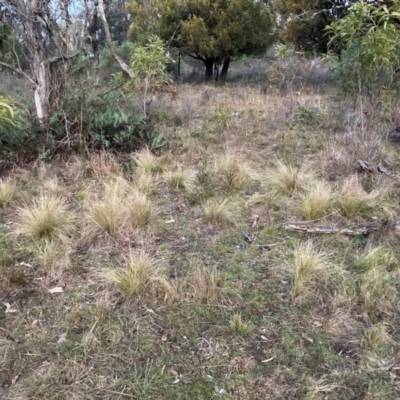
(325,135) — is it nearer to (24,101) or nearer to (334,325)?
(334,325)

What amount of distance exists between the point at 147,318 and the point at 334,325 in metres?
1.02

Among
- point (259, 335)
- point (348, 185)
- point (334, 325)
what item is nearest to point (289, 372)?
point (259, 335)

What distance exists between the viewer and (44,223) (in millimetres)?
2877

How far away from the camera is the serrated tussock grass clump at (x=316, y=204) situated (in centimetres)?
316

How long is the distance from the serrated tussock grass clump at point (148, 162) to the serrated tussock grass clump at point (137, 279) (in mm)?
1918

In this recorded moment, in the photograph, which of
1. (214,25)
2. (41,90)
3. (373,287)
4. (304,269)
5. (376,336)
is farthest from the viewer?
(214,25)

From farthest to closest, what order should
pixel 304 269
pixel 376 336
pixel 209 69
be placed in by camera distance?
pixel 209 69, pixel 304 269, pixel 376 336

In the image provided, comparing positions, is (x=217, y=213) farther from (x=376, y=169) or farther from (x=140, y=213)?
(x=376, y=169)

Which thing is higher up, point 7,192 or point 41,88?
point 41,88

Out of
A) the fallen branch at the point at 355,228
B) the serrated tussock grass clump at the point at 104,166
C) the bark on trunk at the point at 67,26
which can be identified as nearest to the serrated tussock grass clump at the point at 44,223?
the serrated tussock grass clump at the point at 104,166

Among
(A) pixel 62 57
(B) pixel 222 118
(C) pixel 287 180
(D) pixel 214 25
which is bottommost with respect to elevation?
(C) pixel 287 180

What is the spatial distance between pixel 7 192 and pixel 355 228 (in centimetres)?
308

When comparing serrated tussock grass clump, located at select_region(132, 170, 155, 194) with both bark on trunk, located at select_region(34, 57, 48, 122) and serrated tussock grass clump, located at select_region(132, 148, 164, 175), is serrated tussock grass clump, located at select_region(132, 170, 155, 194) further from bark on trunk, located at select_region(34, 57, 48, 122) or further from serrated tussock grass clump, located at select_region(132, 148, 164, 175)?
bark on trunk, located at select_region(34, 57, 48, 122)

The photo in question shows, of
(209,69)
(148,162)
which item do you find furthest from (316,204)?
(209,69)
